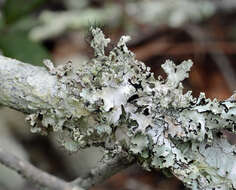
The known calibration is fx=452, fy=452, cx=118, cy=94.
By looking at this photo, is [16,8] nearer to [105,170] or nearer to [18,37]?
[18,37]

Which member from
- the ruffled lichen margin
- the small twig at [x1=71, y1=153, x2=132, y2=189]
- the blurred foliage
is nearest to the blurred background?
the blurred foliage

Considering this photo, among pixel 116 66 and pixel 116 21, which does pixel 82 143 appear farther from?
pixel 116 21

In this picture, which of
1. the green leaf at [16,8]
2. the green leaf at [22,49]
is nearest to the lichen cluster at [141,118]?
the green leaf at [22,49]

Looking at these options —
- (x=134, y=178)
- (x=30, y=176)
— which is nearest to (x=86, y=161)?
(x=134, y=178)

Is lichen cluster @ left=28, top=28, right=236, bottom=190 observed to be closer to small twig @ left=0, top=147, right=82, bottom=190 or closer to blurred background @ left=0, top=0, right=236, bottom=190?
small twig @ left=0, top=147, right=82, bottom=190

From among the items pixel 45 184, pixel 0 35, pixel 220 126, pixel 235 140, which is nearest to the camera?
pixel 220 126

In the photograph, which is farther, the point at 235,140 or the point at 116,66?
the point at 235,140

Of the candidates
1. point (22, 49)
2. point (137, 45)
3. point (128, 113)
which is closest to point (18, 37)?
point (22, 49)

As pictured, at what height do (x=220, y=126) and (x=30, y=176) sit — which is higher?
(x=220, y=126)
